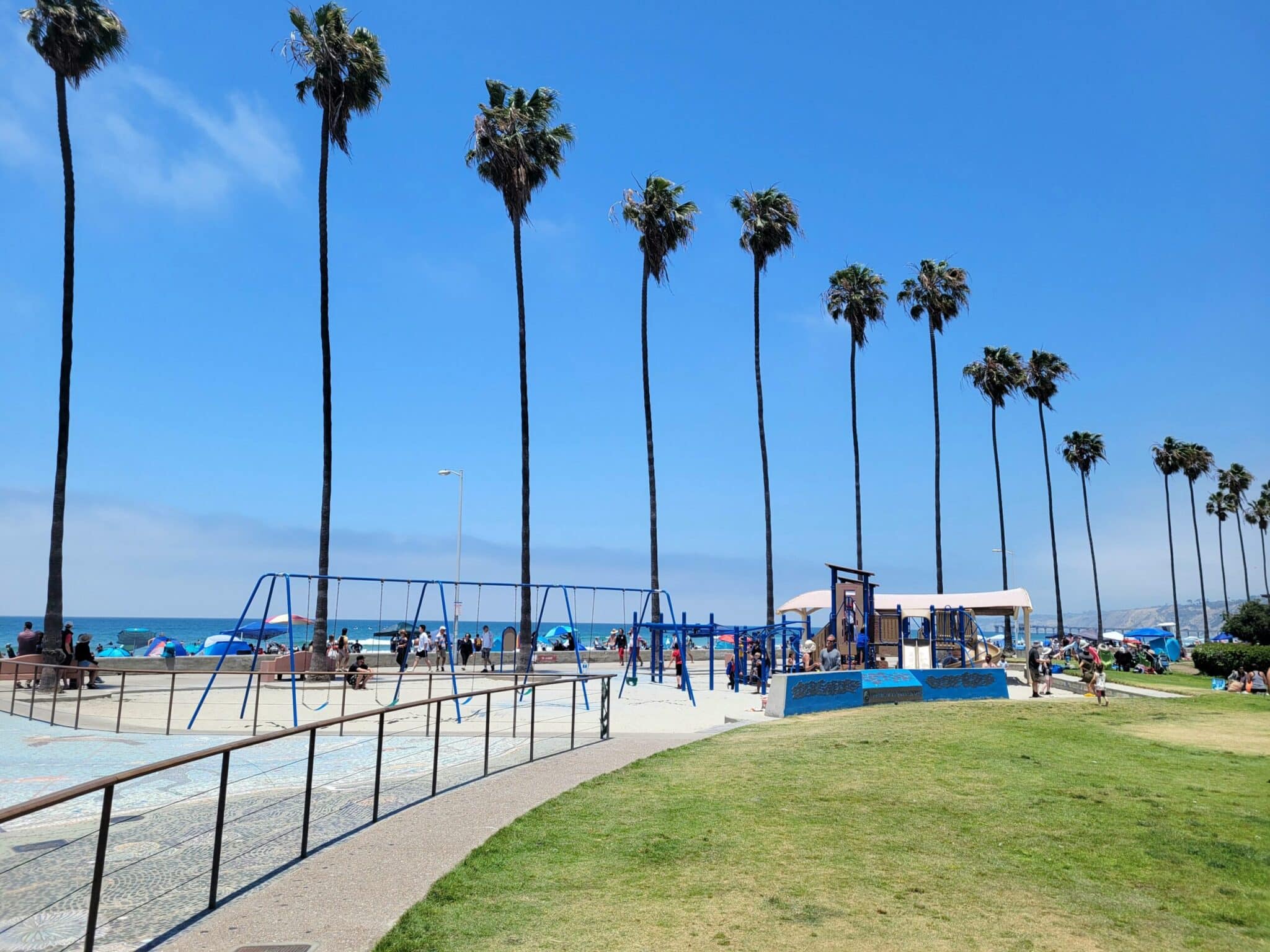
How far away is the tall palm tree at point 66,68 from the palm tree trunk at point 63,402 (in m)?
0.02

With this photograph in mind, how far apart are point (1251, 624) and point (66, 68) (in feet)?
199

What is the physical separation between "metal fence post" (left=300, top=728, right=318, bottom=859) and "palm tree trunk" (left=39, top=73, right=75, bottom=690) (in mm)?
18966

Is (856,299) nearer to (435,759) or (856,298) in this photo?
(856,298)

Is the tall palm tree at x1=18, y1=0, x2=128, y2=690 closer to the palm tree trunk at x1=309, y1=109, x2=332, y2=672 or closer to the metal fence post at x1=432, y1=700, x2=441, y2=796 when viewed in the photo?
the palm tree trunk at x1=309, y1=109, x2=332, y2=672

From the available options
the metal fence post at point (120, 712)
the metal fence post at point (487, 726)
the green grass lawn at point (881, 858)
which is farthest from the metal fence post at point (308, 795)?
the metal fence post at point (120, 712)

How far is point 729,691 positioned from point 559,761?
17460 millimetres

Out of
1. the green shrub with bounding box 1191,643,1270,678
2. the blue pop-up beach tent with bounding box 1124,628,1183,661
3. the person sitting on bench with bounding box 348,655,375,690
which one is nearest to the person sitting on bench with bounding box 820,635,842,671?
the person sitting on bench with bounding box 348,655,375,690

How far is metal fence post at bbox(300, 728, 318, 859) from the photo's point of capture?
24.0ft

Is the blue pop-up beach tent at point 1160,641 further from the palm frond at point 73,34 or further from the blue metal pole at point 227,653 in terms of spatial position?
the palm frond at point 73,34

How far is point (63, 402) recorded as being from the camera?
82.1 ft

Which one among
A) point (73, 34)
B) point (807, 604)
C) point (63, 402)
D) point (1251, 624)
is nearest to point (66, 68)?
point (73, 34)

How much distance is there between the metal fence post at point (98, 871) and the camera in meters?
4.91

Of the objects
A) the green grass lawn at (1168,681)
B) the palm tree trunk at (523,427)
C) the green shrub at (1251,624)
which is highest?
→ the palm tree trunk at (523,427)

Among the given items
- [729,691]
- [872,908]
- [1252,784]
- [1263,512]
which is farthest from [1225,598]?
[872,908]
